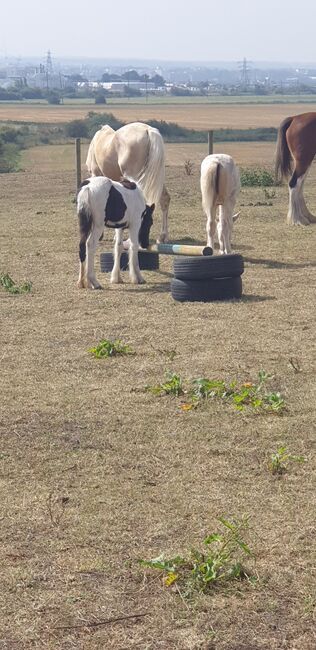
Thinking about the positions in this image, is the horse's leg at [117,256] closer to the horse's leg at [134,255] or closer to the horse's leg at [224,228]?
the horse's leg at [134,255]

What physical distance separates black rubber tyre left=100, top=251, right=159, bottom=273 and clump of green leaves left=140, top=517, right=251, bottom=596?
851cm

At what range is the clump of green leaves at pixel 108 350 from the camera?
32.0 feet

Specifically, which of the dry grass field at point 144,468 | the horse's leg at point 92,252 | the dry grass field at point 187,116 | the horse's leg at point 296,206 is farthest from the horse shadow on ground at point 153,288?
the dry grass field at point 187,116

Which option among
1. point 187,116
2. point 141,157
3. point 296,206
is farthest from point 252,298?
point 187,116

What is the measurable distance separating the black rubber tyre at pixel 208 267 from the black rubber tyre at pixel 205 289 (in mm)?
71

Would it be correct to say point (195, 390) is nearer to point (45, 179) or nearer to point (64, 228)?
point (64, 228)

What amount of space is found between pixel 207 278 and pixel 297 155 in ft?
25.2

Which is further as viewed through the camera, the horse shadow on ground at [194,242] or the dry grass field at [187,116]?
the dry grass field at [187,116]

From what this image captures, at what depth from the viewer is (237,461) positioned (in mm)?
6984

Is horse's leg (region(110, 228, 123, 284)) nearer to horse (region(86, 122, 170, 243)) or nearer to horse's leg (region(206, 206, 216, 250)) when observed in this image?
horse's leg (region(206, 206, 216, 250))

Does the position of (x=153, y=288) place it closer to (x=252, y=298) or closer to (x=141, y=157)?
(x=252, y=298)

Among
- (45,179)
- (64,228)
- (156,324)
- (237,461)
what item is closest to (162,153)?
(64,228)

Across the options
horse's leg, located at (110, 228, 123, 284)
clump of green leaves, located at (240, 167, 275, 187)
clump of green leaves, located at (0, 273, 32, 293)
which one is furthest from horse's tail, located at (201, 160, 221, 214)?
clump of green leaves, located at (240, 167, 275, 187)

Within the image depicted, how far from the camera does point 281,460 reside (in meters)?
6.89
